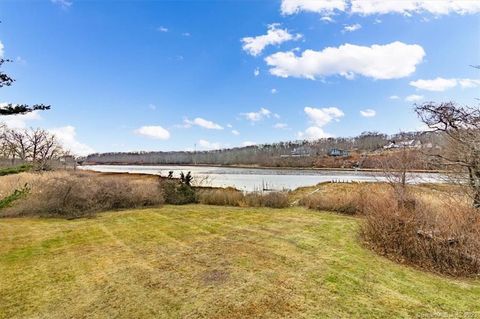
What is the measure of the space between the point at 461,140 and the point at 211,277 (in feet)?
21.0

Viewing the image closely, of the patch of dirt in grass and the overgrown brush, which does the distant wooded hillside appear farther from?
the patch of dirt in grass

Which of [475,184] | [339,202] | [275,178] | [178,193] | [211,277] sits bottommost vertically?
[211,277]

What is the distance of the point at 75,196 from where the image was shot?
11586mm

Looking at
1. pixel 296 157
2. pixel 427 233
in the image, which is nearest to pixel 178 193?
pixel 427 233

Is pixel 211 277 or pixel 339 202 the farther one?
pixel 339 202

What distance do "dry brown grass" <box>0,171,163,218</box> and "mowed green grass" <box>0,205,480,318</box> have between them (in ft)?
8.38

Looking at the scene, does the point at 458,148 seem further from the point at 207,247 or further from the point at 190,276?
the point at 190,276

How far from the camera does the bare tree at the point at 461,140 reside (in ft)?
25.0

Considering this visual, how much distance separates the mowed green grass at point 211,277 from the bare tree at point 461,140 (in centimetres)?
297

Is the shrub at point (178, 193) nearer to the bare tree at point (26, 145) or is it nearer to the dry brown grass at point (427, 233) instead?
the dry brown grass at point (427, 233)

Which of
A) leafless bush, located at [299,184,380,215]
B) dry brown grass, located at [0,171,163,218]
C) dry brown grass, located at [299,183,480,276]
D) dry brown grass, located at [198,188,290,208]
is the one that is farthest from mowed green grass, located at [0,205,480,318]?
dry brown grass, located at [198,188,290,208]

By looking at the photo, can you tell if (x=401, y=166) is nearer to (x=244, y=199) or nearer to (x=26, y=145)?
(x=244, y=199)

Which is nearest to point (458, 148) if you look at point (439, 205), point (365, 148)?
point (439, 205)

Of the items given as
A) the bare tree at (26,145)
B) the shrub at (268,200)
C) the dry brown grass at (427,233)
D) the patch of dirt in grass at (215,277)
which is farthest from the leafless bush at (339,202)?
the bare tree at (26,145)
